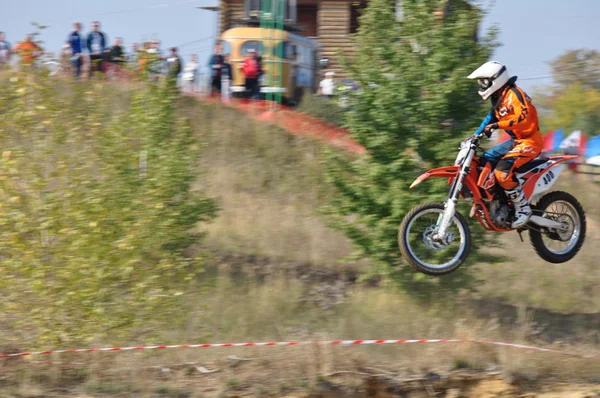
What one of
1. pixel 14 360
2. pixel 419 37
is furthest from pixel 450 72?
pixel 14 360

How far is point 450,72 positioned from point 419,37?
0.78 m

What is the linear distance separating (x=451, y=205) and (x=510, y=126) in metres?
1.05

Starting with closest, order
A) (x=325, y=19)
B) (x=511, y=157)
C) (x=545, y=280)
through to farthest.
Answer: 1. (x=511, y=157)
2. (x=545, y=280)
3. (x=325, y=19)

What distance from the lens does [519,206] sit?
878cm

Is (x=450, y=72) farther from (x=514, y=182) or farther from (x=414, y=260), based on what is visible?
(x=414, y=260)

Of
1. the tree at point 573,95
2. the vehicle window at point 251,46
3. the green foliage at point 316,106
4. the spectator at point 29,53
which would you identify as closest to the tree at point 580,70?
the tree at point 573,95

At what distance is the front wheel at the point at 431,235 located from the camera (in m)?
8.33

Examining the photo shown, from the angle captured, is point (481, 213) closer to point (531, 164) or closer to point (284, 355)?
point (531, 164)

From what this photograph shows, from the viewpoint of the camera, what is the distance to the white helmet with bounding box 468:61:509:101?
26.6 feet

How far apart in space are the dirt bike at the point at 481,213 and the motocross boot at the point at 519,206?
0.06 m

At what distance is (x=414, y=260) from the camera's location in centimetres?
842

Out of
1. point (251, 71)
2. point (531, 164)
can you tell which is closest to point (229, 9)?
point (251, 71)

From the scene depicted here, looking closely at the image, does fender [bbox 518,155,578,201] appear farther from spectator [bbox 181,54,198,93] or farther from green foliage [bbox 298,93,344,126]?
spectator [bbox 181,54,198,93]

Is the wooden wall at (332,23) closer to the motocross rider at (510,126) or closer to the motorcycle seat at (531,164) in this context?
the motorcycle seat at (531,164)
